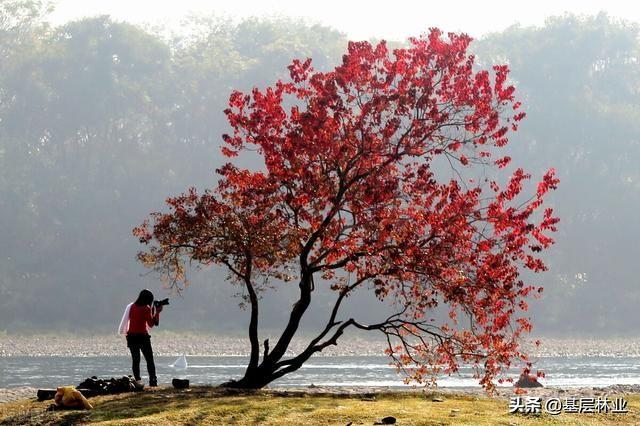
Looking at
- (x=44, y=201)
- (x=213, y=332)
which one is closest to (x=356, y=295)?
(x=213, y=332)

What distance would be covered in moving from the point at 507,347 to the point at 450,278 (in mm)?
2133

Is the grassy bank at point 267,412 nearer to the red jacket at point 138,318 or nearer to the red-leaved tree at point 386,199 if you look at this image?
the red jacket at point 138,318

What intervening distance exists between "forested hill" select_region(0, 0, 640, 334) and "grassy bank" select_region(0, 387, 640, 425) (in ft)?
239

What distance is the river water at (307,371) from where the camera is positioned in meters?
46.3

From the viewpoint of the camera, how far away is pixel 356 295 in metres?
98.9

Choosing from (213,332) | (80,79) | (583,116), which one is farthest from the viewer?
(583,116)

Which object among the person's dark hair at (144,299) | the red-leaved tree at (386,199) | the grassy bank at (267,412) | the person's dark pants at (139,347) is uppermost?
the red-leaved tree at (386,199)

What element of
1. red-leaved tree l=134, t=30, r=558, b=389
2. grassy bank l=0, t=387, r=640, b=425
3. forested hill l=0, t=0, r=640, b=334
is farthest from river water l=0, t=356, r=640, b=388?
forested hill l=0, t=0, r=640, b=334

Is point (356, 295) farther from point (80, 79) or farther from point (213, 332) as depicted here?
point (80, 79)

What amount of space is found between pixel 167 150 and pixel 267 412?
9300 centimetres

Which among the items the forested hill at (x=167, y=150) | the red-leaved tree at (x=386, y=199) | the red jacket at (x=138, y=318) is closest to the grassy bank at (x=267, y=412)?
the red jacket at (x=138, y=318)

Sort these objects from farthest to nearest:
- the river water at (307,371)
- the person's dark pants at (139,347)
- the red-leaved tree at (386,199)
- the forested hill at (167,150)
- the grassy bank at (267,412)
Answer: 1. the forested hill at (167,150)
2. the river water at (307,371)
3. the person's dark pants at (139,347)
4. the red-leaved tree at (386,199)
5. the grassy bank at (267,412)

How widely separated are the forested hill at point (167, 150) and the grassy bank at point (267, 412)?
72729 millimetres

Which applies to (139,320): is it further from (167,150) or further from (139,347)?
(167,150)
